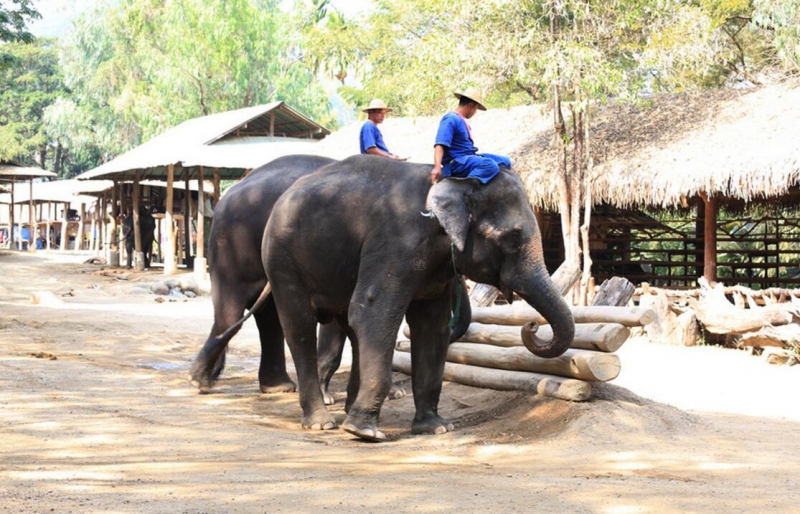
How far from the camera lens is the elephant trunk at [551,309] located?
6.73 meters

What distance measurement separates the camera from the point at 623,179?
16.7 m

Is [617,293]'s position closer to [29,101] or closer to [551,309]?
[551,309]

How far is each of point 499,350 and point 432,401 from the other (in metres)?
1.20

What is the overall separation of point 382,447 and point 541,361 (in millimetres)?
1691

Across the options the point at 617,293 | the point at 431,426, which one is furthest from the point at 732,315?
the point at 431,426

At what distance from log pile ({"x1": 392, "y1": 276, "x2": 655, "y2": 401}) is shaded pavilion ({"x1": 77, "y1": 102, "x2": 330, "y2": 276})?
53.5 feet

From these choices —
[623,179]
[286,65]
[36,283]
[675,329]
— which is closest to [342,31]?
[286,65]

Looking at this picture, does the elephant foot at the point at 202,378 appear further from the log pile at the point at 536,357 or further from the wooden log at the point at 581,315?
the wooden log at the point at 581,315

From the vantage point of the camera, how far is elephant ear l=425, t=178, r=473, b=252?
672 centimetres

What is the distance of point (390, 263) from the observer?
692cm

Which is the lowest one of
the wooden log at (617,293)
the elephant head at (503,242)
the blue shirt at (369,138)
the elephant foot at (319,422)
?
the elephant foot at (319,422)

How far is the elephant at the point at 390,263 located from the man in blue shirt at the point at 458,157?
0.10m

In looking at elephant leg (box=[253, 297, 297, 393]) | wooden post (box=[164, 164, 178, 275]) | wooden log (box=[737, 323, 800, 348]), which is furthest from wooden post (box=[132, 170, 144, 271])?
elephant leg (box=[253, 297, 297, 393])

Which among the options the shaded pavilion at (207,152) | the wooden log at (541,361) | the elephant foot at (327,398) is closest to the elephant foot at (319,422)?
the elephant foot at (327,398)
